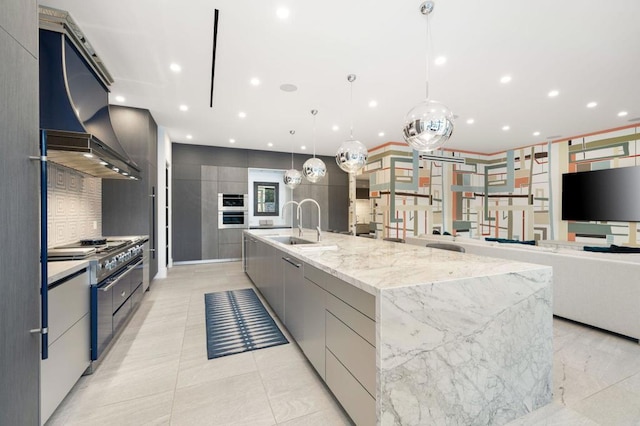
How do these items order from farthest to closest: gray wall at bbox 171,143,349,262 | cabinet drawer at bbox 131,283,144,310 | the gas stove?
gray wall at bbox 171,143,349,262, cabinet drawer at bbox 131,283,144,310, the gas stove

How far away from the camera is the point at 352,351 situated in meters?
1.58

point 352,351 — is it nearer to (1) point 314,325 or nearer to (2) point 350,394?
(2) point 350,394

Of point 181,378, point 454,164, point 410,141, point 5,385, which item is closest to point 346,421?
point 181,378

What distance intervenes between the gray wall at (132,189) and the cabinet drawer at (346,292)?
3512 mm

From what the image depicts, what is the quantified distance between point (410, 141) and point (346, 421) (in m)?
2.13

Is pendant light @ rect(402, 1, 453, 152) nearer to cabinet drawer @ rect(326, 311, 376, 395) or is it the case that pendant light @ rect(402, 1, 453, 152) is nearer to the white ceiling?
the white ceiling

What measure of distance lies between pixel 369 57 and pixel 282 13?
42.9 inches

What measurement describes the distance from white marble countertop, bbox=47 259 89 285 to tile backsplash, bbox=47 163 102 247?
0.87m

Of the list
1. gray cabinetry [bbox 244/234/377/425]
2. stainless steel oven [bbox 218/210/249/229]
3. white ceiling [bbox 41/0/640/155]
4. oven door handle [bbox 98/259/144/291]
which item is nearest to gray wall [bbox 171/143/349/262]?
stainless steel oven [bbox 218/210/249/229]

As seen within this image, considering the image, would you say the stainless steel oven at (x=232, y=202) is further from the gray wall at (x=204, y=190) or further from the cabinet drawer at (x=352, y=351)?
the cabinet drawer at (x=352, y=351)

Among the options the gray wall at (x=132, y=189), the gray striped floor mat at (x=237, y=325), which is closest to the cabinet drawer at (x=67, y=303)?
the gray striped floor mat at (x=237, y=325)

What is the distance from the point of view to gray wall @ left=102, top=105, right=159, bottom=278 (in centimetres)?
416

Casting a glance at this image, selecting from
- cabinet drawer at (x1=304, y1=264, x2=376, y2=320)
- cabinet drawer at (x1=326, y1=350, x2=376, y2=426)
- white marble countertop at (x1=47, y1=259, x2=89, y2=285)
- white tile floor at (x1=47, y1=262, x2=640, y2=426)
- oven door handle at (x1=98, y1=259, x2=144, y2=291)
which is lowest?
white tile floor at (x1=47, y1=262, x2=640, y2=426)

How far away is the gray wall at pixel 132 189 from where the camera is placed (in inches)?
164
